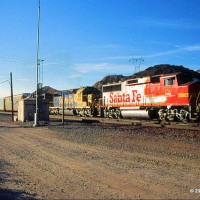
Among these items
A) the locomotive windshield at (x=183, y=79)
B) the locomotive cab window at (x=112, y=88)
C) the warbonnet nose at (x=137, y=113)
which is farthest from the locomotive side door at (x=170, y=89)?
the locomotive cab window at (x=112, y=88)

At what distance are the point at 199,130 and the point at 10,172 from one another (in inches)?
439

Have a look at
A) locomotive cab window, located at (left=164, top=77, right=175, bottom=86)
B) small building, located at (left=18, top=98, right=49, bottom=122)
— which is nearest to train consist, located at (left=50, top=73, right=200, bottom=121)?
locomotive cab window, located at (left=164, top=77, right=175, bottom=86)

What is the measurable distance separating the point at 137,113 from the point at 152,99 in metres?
2.26

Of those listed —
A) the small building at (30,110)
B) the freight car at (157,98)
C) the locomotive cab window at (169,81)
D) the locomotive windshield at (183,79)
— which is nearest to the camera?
the freight car at (157,98)

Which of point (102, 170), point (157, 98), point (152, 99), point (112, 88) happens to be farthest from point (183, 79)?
point (102, 170)

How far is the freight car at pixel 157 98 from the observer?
2167 centimetres

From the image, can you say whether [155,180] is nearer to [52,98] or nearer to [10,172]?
[10,172]

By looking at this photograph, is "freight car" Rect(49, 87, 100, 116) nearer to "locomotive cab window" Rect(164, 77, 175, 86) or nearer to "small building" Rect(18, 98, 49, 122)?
"small building" Rect(18, 98, 49, 122)

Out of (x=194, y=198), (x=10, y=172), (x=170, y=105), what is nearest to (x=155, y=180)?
(x=194, y=198)

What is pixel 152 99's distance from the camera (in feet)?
83.5

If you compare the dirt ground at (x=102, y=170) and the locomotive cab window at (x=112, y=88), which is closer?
the dirt ground at (x=102, y=170)

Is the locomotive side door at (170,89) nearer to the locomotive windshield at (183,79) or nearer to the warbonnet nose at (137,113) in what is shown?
the locomotive windshield at (183,79)

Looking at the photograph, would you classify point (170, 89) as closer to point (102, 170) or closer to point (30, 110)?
point (30, 110)

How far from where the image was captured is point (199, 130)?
16.9 metres
